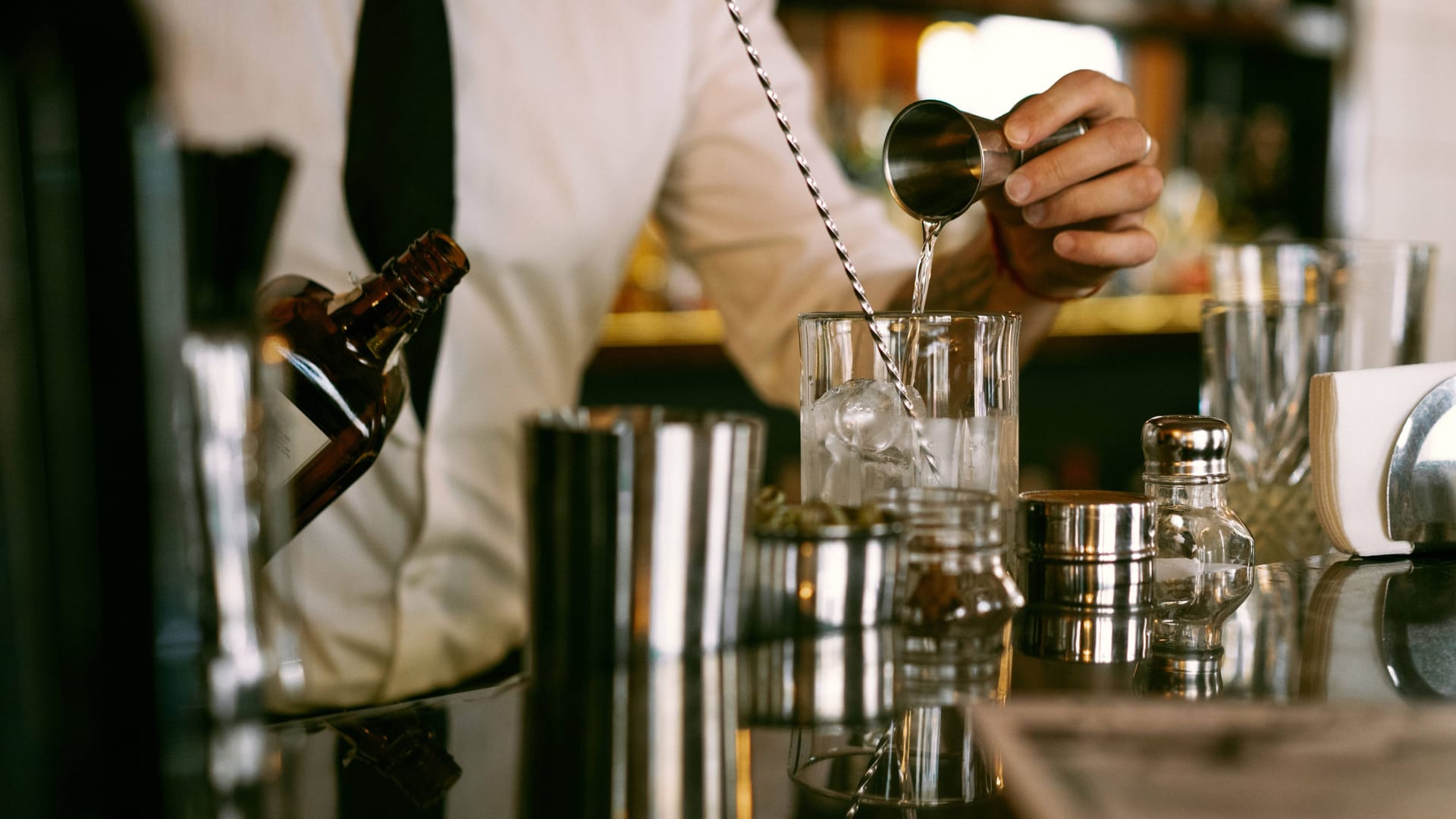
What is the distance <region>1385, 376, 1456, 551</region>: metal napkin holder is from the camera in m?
0.79

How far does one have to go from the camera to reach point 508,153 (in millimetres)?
1351

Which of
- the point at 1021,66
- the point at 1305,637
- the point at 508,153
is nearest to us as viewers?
the point at 1305,637

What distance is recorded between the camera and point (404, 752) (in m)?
0.50

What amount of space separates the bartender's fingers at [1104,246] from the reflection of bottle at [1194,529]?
24 centimetres

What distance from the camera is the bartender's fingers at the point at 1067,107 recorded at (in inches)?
31.6

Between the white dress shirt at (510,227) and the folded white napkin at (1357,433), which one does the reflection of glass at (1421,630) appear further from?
the white dress shirt at (510,227)

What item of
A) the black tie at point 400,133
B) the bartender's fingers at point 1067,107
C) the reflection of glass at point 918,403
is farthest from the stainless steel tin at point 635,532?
the black tie at point 400,133

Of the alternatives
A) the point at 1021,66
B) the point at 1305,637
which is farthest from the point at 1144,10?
the point at 1305,637

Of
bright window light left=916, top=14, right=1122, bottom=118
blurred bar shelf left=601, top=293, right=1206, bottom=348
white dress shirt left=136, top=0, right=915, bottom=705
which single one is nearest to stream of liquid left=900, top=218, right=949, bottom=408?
white dress shirt left=136, top=0, right=915, bottom=705

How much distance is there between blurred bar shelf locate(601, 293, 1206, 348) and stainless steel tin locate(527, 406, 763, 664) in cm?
182

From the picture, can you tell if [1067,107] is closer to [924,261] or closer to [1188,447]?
[924,261]

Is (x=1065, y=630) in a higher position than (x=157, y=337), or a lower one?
lower

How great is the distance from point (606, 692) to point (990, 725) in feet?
0.57

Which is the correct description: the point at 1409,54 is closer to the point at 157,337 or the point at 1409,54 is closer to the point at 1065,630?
the point at 1065,630
